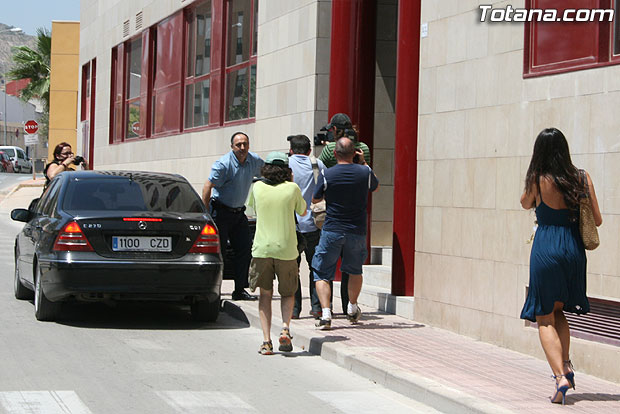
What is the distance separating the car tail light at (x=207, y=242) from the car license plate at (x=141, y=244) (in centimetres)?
26

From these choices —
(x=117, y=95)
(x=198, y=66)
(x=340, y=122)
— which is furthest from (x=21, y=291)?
(x=117, y=95)

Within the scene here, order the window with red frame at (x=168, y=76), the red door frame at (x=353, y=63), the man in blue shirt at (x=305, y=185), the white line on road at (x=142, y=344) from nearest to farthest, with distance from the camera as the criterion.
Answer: the white line on road at (x=142, y=344)
the man in blue shirt at (x=305, y=185)
the red door frame at (x=353, y=63)
the window with red frame at (x=168, y=76)

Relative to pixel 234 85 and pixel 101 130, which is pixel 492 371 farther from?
pixel 101 130

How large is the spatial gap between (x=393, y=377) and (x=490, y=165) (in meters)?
2.67

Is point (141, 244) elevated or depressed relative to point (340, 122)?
depressed

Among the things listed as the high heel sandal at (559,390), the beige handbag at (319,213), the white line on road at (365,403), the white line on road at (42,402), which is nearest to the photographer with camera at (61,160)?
the beige handbag at (319,213)

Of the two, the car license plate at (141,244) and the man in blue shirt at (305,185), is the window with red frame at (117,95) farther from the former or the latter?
the car license plate at (141,244)

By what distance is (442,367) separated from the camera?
25.4ft

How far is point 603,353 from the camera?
7609 millimetres

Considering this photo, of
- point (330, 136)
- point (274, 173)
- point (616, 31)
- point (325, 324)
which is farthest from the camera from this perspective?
point (330, 136)

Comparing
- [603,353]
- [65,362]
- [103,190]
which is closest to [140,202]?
[103,190]

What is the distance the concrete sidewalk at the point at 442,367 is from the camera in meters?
6.56

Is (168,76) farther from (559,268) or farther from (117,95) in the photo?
(559,268)

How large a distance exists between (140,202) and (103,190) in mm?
425
